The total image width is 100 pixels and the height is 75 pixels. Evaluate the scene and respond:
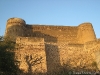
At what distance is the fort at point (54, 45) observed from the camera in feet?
51.5

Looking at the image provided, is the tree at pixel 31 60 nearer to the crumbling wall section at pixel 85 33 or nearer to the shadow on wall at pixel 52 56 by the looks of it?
the shadow on wall at pixel 52 56

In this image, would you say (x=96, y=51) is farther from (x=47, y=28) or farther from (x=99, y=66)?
(x=47, y=28)

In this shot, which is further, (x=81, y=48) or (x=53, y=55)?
(x=81, y=48)

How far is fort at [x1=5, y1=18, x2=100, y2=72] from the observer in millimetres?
15705

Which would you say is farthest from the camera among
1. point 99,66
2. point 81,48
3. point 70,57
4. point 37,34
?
point 37,34

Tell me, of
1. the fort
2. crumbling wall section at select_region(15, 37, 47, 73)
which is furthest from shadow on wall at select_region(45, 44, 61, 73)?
crumbling wall section at select_region(15, 37, 47, 73)

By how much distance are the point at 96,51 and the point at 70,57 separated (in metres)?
2.57

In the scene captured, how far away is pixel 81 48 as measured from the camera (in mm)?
19547

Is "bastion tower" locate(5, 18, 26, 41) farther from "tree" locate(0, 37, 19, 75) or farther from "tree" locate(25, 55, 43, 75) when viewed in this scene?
"tree" locate(0, 37, 19, 75)

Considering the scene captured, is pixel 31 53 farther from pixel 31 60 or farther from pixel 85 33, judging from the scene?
pixel 85 33

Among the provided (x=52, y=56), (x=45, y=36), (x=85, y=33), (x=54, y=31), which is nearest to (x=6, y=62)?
(x=52, y=56)

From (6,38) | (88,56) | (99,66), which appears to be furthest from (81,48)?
(6,38)

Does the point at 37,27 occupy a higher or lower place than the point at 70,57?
higher

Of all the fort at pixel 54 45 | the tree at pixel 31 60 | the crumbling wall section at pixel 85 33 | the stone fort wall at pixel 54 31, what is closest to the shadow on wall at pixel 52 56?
the fort at pixel 54 45
